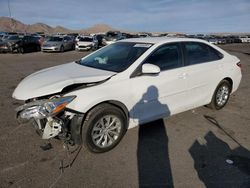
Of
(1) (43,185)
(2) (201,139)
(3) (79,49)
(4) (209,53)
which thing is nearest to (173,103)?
(2) (201,139)

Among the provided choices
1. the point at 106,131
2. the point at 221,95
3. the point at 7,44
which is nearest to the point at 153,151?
the point at 106,131

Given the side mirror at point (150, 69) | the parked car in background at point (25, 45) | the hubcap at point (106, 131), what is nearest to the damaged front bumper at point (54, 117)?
the hubcap at point (106, 131)

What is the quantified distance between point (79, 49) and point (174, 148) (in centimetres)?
1986

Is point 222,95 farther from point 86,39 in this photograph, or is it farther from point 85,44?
point 86,39

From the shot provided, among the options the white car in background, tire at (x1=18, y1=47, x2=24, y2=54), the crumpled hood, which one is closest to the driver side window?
the white car in background

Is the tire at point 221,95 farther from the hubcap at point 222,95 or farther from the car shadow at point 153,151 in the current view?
the car shadow at point 153,151

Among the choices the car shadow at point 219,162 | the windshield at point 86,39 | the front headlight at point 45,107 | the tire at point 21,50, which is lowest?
the tire at point 21,50

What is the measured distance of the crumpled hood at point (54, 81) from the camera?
10.2 feet

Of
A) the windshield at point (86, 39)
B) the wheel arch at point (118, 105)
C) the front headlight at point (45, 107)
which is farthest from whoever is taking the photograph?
the windshield at point (86, 39)

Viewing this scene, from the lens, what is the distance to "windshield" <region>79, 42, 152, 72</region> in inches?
147

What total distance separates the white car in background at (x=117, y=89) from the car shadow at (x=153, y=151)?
3 cm

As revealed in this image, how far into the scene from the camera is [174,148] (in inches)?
142

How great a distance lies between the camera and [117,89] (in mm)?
3348

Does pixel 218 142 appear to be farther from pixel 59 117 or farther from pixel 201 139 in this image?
pixel 59 117
